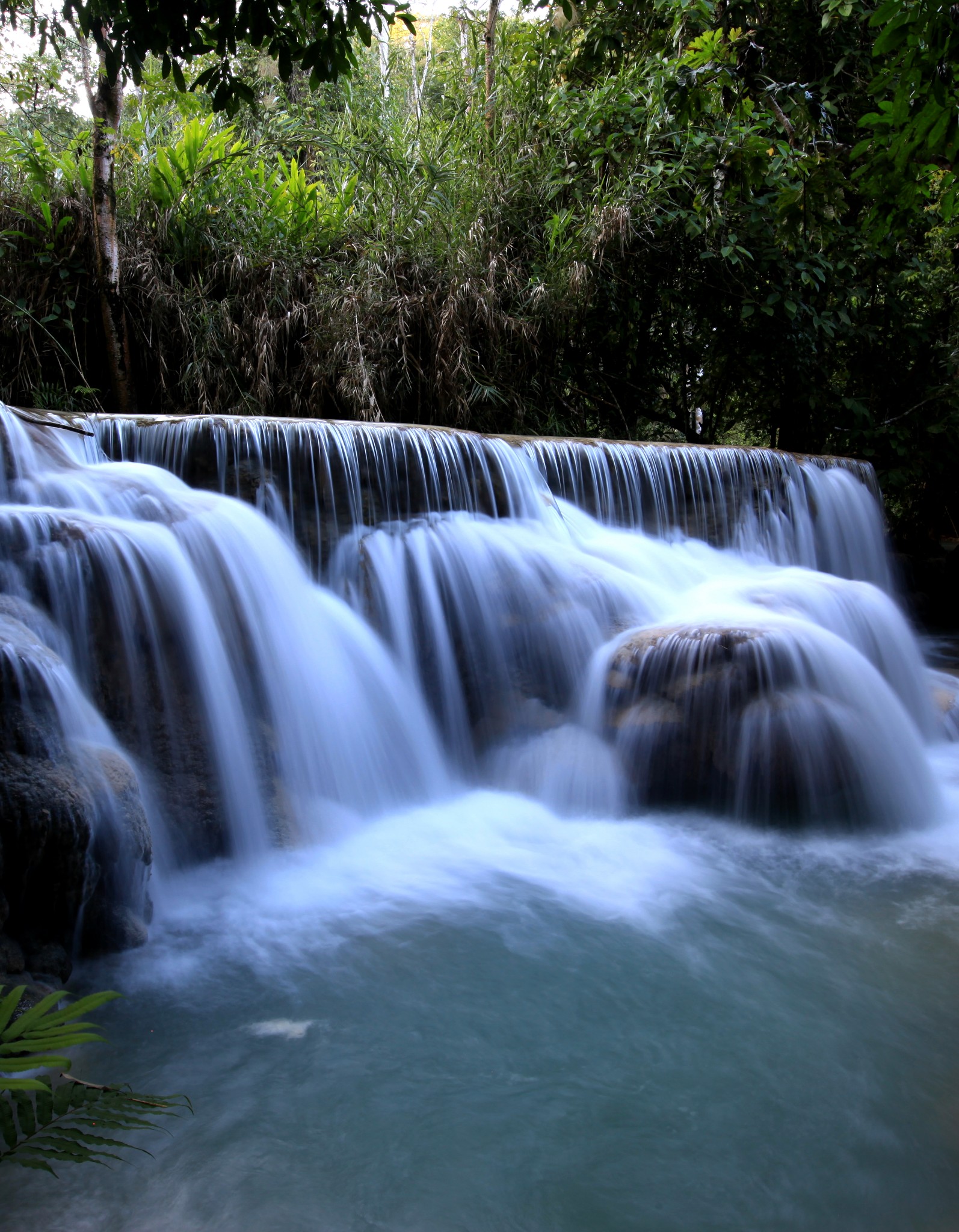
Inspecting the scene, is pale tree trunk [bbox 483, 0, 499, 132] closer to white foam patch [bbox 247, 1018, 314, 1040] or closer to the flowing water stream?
the flowing water stream

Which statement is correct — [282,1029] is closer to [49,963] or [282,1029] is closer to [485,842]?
A: [49,963]

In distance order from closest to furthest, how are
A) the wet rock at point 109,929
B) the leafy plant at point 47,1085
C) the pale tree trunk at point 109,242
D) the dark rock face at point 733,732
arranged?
the leafy plant at point 47,1085
the wet rock at point 109,929
the dark rock face at point 733,732
the pale tree trunk at point 109,242

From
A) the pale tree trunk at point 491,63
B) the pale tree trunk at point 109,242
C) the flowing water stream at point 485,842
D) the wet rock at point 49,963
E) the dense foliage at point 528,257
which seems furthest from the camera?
the pale tree trunk at point 491,63

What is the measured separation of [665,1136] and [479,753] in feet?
8.63

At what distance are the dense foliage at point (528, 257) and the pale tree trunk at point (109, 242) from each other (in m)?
0.21

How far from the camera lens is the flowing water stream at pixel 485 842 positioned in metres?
2.02

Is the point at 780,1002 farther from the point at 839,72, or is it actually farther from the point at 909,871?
the point at 839,72

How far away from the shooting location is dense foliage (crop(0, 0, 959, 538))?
654 cm

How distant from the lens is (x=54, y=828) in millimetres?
2541

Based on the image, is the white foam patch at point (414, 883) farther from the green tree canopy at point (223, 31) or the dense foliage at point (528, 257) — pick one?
the dense foliage at point (528, 257)

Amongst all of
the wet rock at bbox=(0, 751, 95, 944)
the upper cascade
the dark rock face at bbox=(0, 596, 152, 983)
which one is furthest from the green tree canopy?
the upper cascade

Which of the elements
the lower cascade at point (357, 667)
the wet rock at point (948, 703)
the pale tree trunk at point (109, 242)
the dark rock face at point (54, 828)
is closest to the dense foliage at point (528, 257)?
the pale tree trunk at point (109, 242)

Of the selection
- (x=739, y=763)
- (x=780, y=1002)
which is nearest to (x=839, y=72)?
(x=739, y=763)

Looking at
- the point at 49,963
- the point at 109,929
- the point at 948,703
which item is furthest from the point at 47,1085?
the point at 948,703
